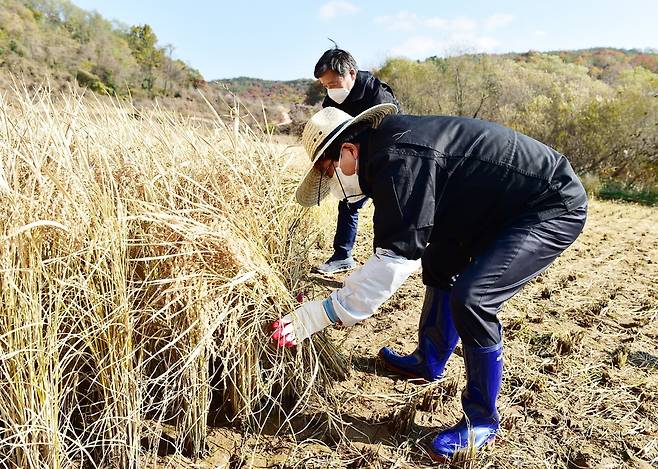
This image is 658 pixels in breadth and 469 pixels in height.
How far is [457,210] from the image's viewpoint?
1.83m

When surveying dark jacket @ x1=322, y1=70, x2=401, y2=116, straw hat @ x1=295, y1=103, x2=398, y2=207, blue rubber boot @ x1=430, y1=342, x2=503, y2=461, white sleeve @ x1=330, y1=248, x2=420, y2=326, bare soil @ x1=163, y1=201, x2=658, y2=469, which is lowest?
bare soil @ x1=163, y1=201, x2=658, y2=469

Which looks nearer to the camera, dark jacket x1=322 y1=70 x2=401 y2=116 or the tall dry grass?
the tall dry grass

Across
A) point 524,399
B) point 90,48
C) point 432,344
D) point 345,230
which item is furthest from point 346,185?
point 90,48

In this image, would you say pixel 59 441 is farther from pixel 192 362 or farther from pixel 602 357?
pixel 602 357

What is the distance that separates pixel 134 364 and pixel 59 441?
333 mm

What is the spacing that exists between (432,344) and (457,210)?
2.85ft

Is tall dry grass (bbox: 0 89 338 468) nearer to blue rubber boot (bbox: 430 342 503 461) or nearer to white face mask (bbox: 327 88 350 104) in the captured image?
blue rubber boot (bbox: 430 342 503 461)

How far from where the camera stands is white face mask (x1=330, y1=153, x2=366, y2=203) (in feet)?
5.97

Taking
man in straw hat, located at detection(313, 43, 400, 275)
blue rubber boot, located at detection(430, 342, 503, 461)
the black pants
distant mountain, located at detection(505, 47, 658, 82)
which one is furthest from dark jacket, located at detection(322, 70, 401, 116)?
distant mountain, located at detection(505, 47, 658, 82)

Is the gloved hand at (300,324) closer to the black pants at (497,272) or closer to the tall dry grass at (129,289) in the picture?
the tall dry grass at (129,289)

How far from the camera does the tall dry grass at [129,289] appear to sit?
1.44m

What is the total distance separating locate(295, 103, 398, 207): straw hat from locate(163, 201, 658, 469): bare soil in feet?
2.78

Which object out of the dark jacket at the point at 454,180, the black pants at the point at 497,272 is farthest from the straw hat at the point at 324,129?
the black pants at the point at 497,272

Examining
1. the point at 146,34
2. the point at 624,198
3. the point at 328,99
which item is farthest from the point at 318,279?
the point at 146,34
